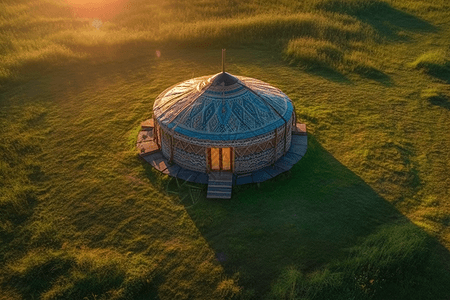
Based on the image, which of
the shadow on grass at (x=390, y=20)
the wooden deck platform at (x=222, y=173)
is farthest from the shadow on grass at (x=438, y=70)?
the wooden deck platform at (x=222, y=173)

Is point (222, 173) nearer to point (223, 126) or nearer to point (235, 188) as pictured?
point (235, 188)

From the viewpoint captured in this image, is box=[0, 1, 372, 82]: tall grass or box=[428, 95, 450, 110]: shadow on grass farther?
box=[0, 1, 372, 82]: tall grass

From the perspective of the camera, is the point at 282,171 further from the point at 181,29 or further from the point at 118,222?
the point at 181,29

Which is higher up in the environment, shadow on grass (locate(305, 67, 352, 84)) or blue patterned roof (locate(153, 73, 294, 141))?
blue patterned roof (locate(153, 73, 294, 141))

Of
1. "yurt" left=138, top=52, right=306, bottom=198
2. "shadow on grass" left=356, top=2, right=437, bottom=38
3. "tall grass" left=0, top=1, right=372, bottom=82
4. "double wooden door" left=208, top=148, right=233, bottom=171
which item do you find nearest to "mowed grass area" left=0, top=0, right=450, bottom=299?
"tall grass" left=0, top=1, right=372, bottom=82

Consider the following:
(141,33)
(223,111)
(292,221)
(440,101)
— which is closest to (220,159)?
(223,111)

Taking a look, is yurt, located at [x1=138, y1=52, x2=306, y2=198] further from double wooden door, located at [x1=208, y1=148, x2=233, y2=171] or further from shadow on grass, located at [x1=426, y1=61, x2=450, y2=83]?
shadow on grass, located at [x1=426, y1=61, x2=450, y2=83]

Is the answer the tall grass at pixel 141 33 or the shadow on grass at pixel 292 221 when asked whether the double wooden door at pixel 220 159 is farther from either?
the tall grass at pixel 141 33

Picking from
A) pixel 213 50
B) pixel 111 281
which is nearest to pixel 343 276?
pixel 111 281
